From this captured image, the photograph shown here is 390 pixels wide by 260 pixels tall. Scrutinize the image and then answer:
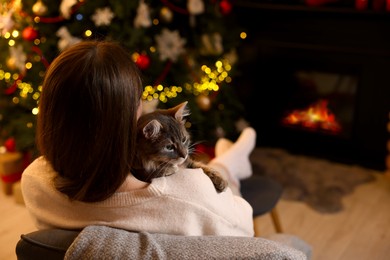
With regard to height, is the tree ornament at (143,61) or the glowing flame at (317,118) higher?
the tree ornament at (143,61)

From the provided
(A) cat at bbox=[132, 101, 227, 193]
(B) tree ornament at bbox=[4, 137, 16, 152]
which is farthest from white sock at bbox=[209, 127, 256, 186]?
(B) tree ornament at bbox=[4, 137, 16, 152]

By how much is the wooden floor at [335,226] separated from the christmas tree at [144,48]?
46cm

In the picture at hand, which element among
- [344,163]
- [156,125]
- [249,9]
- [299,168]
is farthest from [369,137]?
[156,125]

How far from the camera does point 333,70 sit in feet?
9.86

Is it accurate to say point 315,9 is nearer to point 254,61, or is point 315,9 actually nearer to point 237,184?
point 254,61

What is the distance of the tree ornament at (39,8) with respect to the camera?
2.38 metres

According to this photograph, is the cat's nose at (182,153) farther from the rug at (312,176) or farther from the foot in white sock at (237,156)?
the rug at (312,176)

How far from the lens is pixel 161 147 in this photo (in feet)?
3.93

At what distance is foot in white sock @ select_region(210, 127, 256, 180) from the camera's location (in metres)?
1.81

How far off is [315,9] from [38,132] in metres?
2.29

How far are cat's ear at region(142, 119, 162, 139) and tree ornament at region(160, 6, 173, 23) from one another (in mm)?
1489

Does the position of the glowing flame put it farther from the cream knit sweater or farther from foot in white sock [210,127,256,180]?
the cream knit sweater

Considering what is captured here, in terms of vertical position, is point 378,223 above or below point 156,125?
below

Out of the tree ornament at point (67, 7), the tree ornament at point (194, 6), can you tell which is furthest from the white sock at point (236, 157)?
the tree ornament at point (67, 7)
